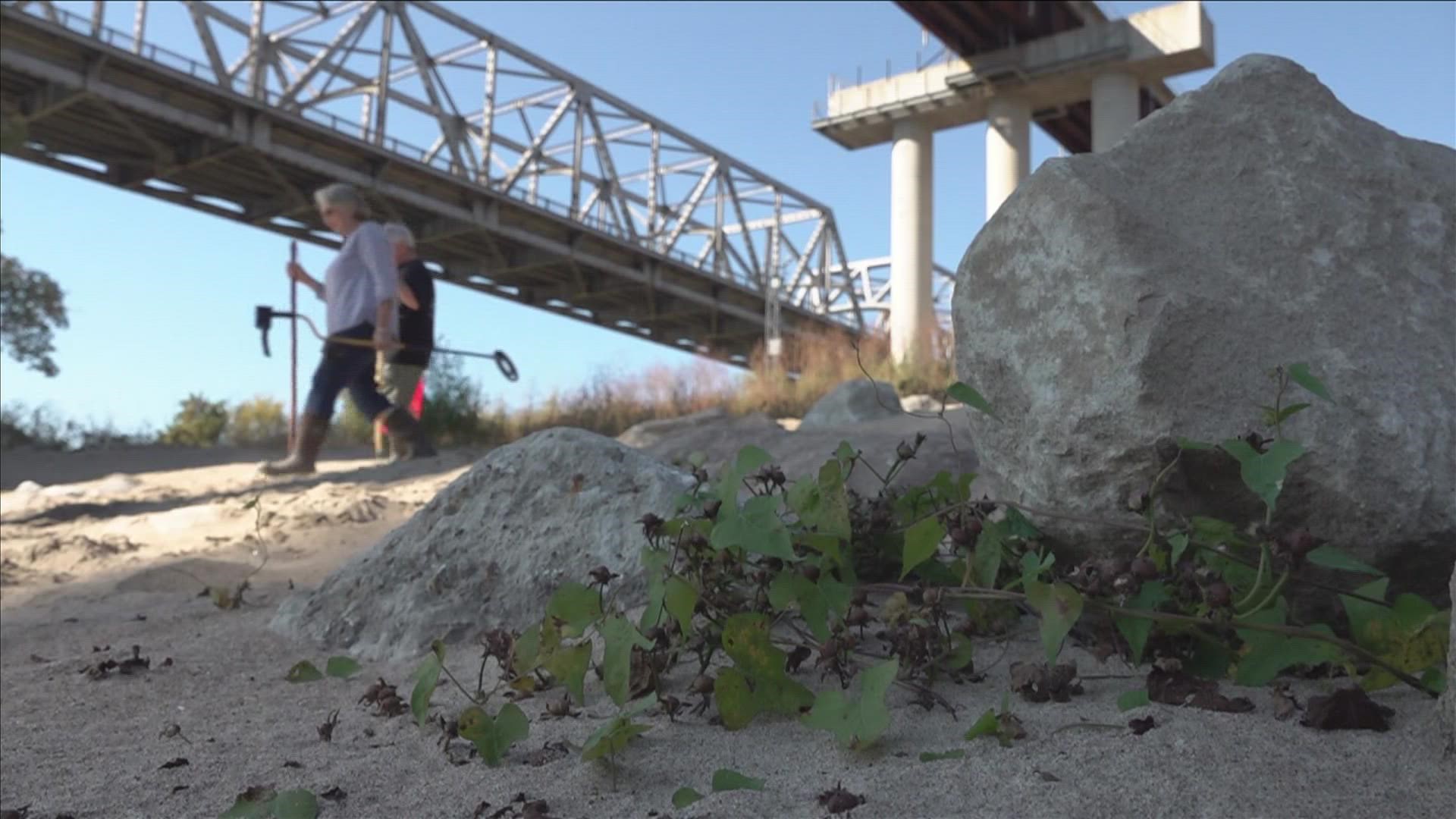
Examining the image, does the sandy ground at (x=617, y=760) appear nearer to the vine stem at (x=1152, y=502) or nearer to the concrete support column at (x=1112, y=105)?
the vine stem at (x=1152, y=502)

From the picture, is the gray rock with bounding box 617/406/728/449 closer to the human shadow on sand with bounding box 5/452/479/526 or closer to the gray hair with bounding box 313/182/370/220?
the human shadow on sand with bounding box 5/452/479/526

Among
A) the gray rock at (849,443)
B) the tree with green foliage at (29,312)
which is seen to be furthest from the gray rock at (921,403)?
the tree with green foliage at (29,312)

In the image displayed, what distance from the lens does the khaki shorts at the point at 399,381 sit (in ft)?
21.6

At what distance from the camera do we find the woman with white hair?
5.80 metres

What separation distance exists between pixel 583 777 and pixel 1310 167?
64.4 inches

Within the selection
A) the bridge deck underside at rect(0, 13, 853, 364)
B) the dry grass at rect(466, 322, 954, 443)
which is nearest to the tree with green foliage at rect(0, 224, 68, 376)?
the bridge deck underside at rect(0, 13, 853, 364)

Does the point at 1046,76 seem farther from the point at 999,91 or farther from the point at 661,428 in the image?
the point at 661,428

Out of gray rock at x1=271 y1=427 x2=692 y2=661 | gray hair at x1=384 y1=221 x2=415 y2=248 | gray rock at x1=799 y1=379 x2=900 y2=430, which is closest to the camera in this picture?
gray rock at x1=271 y1=427 x2=692 y2=661

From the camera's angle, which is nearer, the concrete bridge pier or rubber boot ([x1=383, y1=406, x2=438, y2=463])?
rubber boot ([x1=383, y1=406, x2=438, y2=463])

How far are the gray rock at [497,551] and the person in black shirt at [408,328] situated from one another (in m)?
3.96

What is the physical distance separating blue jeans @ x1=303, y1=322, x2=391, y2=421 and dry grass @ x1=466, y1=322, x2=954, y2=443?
3.41 m

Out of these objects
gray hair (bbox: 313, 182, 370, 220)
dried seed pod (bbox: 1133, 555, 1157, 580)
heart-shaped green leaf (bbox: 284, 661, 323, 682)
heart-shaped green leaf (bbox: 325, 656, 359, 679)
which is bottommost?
heart-shaped green leaf (bbox: 284, 661, 323, 682)

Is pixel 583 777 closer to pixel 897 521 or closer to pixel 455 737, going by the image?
pixel 455 737

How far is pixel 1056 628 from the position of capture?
1343mm
